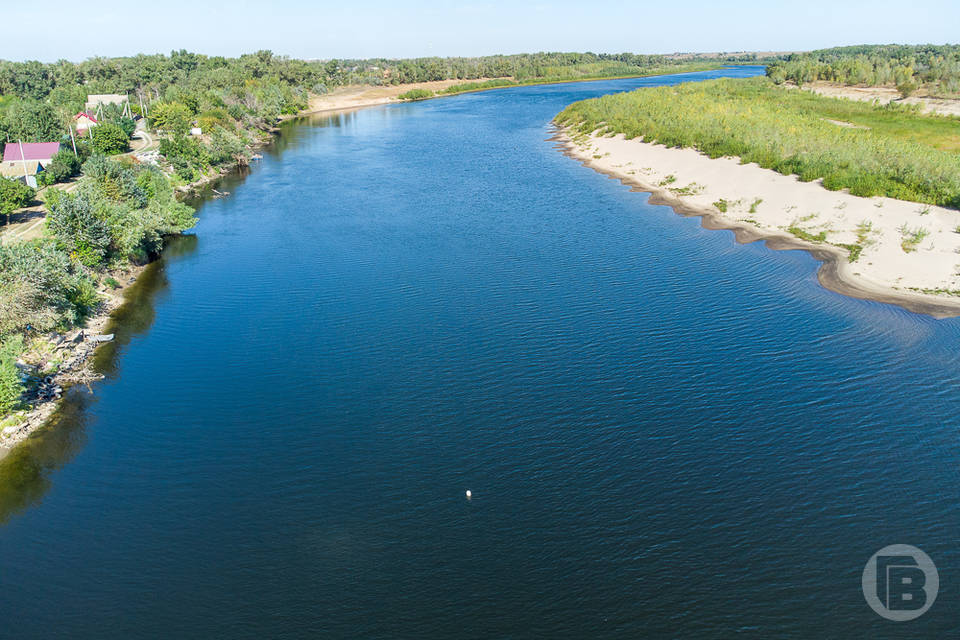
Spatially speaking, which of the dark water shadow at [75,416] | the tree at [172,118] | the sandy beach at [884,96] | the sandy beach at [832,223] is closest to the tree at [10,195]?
the dark water shadow at [75,416]

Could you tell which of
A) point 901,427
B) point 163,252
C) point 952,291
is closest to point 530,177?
point 163,252

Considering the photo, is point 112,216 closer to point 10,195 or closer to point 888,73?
point 10,195

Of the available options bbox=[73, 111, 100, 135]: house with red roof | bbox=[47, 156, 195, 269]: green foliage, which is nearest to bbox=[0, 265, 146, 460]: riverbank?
bbox=[47, 156, 195, 269]: green foliage

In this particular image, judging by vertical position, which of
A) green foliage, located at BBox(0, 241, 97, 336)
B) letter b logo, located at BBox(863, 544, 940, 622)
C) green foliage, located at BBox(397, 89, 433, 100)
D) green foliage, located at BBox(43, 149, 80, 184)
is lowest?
letter b logo, located at BBox(863, 544, 940, 622)

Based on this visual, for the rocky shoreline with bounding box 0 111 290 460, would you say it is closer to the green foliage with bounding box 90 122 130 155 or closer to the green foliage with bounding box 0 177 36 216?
the green foliage with bounding box 0 177 36 216

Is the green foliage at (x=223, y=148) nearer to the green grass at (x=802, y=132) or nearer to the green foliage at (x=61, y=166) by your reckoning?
the green foliage at (x=61, y=166)

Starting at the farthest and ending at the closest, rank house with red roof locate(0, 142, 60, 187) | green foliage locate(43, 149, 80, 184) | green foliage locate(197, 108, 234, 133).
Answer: green foliage locate(197, 108, 234, 133)
green foliage locate(43, 149, 80, 184)
house with red roof locate(0, 142, 60, 187)
